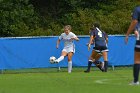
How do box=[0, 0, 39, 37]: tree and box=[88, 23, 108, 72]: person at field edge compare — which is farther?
box=[0, 0, 39, 37]: tree

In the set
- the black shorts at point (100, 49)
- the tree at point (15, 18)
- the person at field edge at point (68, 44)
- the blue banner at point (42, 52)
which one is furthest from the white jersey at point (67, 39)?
the tree at point (15, 18)

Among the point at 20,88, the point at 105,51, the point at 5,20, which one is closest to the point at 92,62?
the point at 105,51

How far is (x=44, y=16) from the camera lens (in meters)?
38.8

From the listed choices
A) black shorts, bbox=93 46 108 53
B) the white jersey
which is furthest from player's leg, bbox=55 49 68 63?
black shorts, bbox=93 46 108 53

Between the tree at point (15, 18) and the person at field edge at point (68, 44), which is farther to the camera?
the tree at point (15, 18)

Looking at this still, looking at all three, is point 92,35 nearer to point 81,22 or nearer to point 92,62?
point 92,62

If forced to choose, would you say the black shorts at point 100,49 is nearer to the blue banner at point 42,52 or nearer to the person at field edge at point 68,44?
the person at field edge at point 68,44

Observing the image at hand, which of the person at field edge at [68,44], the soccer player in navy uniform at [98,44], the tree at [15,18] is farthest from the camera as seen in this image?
the tree at [15,18]

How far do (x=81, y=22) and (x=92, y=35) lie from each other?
47.4 ft

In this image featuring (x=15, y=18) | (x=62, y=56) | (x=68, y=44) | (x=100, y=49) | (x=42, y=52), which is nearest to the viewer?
(x=100, y=49)

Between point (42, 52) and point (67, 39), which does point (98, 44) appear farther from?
point (42, 52)

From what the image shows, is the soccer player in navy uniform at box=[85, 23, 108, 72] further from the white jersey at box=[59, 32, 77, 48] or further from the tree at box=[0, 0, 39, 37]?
the tree at box=[0, 0, 39, 37]

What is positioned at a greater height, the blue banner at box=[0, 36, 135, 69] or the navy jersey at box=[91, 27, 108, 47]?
→ the navy jersey at box=[91, 27, 108, 47]

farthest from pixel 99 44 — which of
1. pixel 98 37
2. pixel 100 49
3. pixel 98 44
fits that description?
pixel 98 37
